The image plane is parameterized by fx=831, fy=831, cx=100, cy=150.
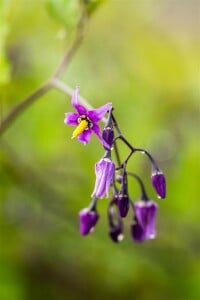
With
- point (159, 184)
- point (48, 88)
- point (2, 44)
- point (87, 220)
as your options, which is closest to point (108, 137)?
point (159, 184)

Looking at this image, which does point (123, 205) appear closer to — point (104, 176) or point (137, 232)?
point (104, 176)

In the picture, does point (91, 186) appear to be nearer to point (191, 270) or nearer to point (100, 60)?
point (191, 270)

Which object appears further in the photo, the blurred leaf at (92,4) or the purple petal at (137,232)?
the blurred leaf at (92,4)

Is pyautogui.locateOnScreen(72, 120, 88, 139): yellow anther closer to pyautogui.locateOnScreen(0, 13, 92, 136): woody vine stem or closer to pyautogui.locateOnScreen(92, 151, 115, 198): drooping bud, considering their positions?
pyautogui.locateOnScreen(92, 151, 115, 198): drooping bud

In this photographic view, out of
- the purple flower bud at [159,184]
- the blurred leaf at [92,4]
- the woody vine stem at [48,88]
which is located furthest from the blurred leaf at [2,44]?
the purple flower bud at [159,184]

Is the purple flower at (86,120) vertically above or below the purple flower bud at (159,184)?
above

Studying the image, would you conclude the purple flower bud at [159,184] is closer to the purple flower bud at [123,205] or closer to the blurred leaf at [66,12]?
the purple flower bud at [123,205]
